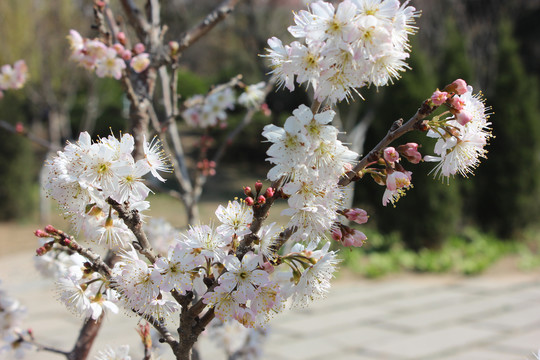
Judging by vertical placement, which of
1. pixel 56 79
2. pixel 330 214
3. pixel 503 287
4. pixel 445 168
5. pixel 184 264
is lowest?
pixel 184 264

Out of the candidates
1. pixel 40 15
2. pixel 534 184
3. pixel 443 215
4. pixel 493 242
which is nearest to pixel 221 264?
pixel 443 215

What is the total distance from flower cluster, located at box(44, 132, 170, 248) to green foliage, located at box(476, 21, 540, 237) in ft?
26.3

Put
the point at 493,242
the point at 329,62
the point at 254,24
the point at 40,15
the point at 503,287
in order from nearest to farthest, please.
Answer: the point at 329,62 < the point at 503,287 < the point at 493,242 < the point at 40,15 < the point at 254,24

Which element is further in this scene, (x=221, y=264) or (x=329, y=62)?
(x=221, y=264)

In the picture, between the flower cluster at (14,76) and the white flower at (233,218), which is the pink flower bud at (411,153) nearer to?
the white flower at (233,218)

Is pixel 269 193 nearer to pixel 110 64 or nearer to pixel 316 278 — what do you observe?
pixel 316 278

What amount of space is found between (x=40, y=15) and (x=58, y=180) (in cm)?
963

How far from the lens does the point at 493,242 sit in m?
8.01

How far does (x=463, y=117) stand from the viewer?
971 mm

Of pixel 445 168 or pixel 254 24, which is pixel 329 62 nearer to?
pixel 445 168

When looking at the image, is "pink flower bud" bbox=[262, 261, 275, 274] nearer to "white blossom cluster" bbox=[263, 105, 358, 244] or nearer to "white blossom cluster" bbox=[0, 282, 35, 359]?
"white blossom cluster" bbox=[263, 105, 358, 244]

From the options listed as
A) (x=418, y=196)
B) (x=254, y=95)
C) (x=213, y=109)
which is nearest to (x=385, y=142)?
(x=254, y=95)

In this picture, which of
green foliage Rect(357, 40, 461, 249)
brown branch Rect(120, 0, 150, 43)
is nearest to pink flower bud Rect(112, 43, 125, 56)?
brown branch Rect(120, 0, 150, 43)

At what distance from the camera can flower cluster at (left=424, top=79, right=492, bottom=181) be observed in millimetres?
987
